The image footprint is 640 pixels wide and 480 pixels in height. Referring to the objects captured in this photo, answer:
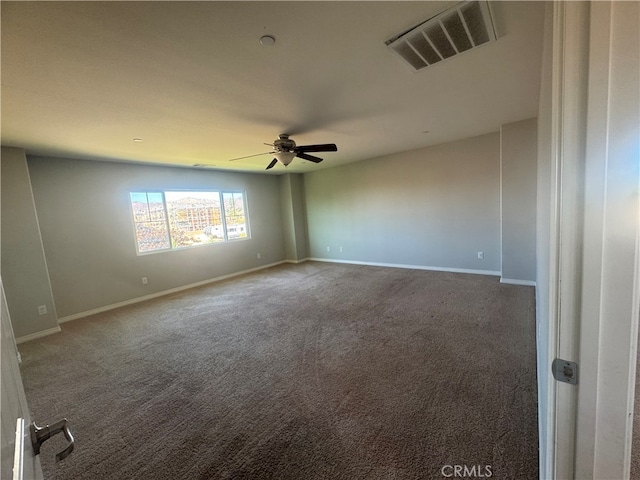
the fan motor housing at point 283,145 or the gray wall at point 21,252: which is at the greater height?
the fan motor housing at point 283,145

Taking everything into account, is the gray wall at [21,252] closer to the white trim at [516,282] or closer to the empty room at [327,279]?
the empty room at [327,279]

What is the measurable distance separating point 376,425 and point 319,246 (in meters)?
5.80

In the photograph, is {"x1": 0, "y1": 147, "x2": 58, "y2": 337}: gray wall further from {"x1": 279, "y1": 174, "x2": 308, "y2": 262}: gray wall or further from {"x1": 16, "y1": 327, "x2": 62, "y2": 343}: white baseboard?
{"x1": 279, "y1": 174, "x2": 308, "y2": 262}: gray wall

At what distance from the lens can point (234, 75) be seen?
205 centimetres

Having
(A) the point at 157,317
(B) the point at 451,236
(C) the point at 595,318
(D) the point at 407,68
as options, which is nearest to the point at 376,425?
(C) the point at 595,318

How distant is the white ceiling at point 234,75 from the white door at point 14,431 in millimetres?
1602

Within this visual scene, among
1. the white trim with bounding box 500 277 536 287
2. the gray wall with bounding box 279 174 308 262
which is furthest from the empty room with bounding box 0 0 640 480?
the gray wall with bounding box 279 174 308 262

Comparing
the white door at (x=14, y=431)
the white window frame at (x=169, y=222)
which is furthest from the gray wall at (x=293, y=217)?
the white door at (x=14, y=431)

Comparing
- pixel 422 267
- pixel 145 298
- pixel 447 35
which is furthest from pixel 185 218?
pixel 447 35

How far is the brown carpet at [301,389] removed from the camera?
60.6 inches

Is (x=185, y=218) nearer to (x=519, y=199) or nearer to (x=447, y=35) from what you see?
(x=447, y=35)

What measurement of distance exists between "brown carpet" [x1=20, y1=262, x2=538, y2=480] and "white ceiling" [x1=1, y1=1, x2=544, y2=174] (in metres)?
2.46

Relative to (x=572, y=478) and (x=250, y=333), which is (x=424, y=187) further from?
(x=572, y=478)

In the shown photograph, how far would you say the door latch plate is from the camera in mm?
585
